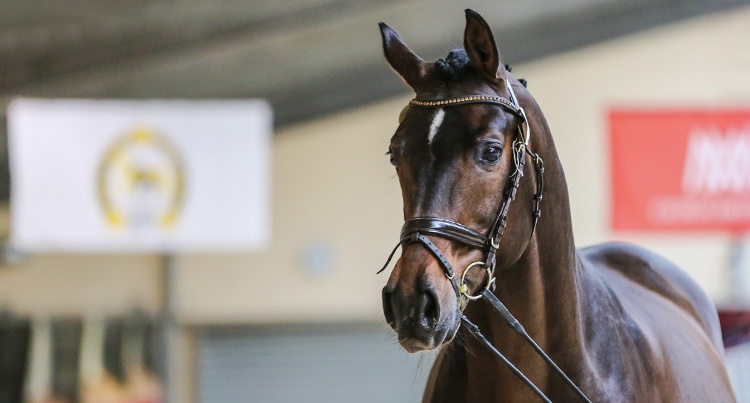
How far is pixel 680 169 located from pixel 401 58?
18.8ft

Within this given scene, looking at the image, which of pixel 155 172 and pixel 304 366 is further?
pixel 304 366

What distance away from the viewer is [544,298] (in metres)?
2.50

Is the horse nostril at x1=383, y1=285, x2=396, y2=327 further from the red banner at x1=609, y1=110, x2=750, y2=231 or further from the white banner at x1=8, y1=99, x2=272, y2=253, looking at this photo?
the white banner at x1=8, y1=99, x2=272, y2=253

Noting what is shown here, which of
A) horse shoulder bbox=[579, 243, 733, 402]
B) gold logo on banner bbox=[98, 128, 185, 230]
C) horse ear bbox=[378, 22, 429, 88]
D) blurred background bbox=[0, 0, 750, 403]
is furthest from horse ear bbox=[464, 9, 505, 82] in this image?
blurred background bbox=[0, 0, 750, 403]

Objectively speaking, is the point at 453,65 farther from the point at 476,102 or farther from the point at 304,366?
the point at 304,366

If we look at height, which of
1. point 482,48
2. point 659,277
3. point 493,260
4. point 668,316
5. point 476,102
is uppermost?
point 482,48

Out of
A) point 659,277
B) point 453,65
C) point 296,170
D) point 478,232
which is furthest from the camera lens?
point 296,170

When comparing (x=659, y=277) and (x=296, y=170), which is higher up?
(x=296, y=170)

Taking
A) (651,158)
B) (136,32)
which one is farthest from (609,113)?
(136,32)

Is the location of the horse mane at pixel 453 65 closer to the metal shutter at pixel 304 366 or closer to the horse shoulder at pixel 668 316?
the horse shoulder at pixel 668 316

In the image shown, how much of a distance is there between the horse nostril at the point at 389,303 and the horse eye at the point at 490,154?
1.22ft

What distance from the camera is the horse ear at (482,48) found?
2.28 m

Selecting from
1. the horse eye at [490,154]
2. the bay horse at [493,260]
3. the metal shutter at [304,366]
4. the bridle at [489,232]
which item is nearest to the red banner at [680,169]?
the metal shutter at [304,366]

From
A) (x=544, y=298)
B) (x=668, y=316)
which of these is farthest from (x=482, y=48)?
(x=668, y=316)
